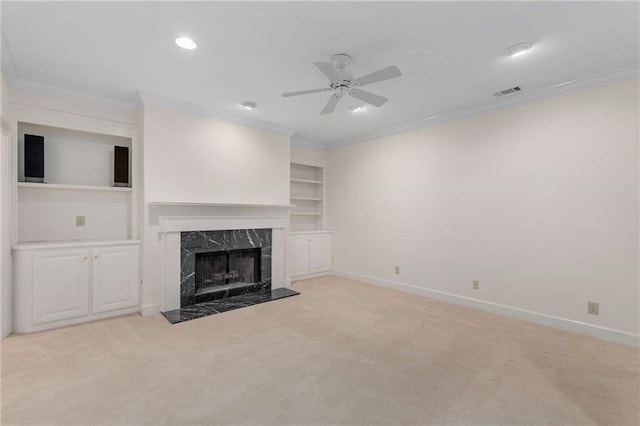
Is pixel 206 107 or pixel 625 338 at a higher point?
pixel 206 107

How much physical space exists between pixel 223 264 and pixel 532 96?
457cm

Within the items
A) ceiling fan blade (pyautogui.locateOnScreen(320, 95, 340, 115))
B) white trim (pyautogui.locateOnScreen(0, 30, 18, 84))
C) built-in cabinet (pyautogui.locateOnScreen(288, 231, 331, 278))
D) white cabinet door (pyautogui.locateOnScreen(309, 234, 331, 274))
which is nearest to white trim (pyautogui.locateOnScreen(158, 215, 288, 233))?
built-in cabinet (pyautogui.locateOnScreen(288, 231, 331, 278))

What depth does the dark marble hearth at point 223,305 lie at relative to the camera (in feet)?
11.9

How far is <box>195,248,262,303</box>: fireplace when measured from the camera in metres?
4.27

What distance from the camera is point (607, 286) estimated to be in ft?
10.1

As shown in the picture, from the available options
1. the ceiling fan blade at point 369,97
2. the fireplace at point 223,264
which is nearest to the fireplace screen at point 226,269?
the fireplace at point 223,264

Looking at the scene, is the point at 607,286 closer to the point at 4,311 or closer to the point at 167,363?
the point at 167,363

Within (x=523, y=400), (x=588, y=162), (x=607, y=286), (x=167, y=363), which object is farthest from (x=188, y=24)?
(x=607, y=286)

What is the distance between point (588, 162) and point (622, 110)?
0.55 m

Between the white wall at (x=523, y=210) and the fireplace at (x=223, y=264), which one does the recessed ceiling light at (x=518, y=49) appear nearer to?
the white wall at (x=523, y=210)

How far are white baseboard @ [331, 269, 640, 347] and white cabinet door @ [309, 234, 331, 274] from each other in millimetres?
1136

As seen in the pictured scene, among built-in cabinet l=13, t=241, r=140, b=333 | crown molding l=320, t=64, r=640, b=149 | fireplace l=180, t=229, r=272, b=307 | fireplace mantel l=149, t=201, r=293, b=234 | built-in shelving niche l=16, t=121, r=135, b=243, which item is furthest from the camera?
fireplace l=180, t=229, r=272, b=307

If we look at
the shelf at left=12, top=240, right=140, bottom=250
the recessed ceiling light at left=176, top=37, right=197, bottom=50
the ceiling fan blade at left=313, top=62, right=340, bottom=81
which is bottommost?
the shelf at left=12, top=240, right=140, bottom=250

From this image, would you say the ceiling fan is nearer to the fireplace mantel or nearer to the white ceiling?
the white ceiling
